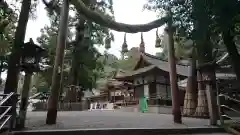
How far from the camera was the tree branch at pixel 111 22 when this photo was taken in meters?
7.98

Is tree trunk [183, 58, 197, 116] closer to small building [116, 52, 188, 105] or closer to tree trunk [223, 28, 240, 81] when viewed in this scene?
small building [116, 52, 188, 105]

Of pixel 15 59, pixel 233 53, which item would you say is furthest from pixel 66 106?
pixel 233 53

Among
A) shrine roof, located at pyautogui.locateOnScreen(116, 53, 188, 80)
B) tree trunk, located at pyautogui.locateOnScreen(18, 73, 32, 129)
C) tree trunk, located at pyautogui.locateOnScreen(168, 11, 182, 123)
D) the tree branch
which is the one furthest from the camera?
shrine roof, located at pyautogui.locateOnScreen(116, 53, 188, 80)

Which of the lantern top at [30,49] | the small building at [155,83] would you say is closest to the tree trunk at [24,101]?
the lantern top at [30,49]

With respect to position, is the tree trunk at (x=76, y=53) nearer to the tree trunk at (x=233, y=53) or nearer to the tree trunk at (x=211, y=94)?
the tree trunk at (x=211, y=94)

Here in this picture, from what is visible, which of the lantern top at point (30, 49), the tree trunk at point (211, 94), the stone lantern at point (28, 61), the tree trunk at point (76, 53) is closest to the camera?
the stone lantern at point (28, 61)

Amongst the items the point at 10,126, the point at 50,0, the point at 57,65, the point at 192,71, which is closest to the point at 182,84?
the point at 192,71

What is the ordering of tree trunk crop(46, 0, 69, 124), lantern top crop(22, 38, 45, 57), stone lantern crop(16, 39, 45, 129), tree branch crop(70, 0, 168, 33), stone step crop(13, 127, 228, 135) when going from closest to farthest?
stone step crop(13, 127, 228, 135), stone lantern crop(16, 39, 45, 129), lantern top crop(22, 38, 45, 57), tree trunk crop(46, 0, 69, 124), tree branch crop(70, 0, 168, 33)

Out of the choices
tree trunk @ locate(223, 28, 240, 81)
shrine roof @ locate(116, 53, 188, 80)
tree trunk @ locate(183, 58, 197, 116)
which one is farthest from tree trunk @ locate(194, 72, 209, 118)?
shrine roof @ locate(116, 53, 188, 80)

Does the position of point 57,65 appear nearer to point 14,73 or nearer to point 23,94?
point 23,94

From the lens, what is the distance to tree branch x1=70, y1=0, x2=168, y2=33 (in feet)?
26.2

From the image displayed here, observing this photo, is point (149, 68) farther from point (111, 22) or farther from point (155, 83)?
point (111, 22)

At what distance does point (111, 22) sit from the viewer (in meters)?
8.27

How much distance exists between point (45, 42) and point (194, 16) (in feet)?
70.9
